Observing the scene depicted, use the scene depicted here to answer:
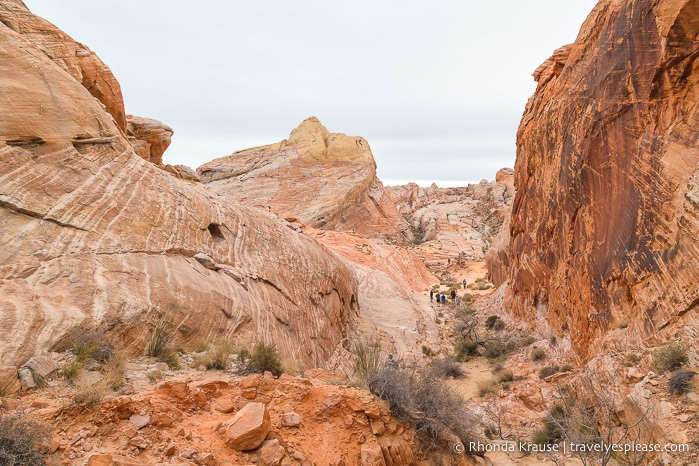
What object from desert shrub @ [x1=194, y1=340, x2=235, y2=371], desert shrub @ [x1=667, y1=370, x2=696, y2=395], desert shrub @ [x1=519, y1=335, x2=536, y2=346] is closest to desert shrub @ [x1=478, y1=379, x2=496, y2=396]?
desert shrub @ [x1=519, y1=335, x2=536, y2=346]

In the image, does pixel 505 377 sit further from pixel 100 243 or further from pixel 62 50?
pixel 62 50

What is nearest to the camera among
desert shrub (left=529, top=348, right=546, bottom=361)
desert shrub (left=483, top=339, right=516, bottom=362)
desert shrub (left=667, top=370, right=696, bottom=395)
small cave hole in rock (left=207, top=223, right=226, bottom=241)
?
desert shrub (left=667, top=370, right=696, bottom=395)

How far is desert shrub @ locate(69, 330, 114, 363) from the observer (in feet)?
19.3

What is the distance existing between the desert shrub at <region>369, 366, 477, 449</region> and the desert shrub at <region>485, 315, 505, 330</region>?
12785 millimetres

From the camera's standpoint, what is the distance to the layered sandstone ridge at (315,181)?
4281cm

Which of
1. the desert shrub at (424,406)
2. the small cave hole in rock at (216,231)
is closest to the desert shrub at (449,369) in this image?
the desert shrub at (424,406)

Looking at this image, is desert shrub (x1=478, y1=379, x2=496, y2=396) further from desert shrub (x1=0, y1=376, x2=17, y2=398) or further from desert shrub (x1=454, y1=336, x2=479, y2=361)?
desert shrub (x1=0, y1=376, x2=17, y2=398)

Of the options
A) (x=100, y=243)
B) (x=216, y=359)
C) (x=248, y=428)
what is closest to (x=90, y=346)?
(x=216, y=359)

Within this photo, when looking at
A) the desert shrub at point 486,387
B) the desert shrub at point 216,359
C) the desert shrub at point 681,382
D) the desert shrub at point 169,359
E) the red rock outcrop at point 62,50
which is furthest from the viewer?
the desert shrub at point 486,387

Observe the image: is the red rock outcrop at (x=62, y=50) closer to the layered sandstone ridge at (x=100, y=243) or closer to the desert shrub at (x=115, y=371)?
the layered sandstone ridge at (x=100, y=243)

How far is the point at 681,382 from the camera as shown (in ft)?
21.6

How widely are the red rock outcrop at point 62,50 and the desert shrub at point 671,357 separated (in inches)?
526

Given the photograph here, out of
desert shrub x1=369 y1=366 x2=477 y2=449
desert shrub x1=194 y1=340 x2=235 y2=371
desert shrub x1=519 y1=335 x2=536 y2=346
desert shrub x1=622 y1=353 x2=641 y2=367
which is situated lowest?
desert shrub x1=519 y1=335 x2=536 y2=346

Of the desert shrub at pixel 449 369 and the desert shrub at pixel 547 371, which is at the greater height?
the desert shrub at pixel 547 371
